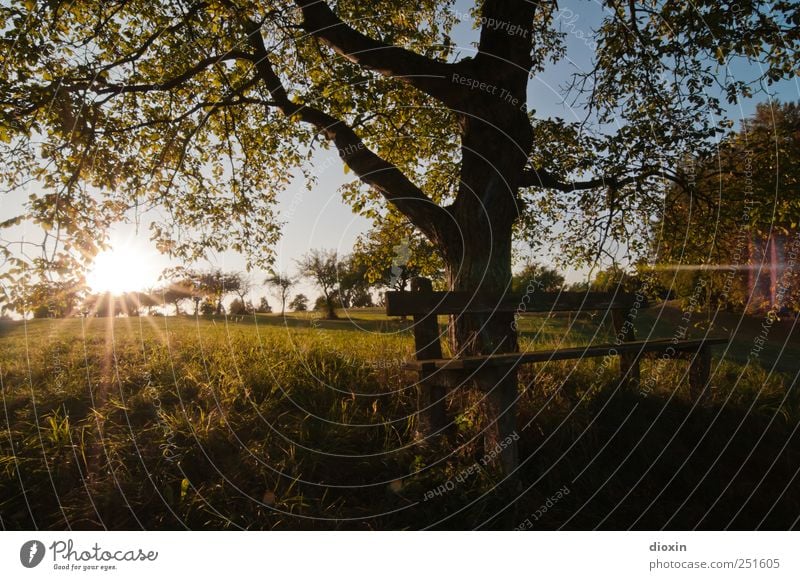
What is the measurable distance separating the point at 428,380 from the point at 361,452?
3.75 feet

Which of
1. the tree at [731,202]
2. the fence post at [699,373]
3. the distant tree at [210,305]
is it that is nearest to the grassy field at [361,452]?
the fence post at [699,373]

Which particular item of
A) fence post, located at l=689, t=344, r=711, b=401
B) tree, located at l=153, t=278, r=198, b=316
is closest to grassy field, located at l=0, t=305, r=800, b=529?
fence post, located at l=689, t=344, r=711, b=401

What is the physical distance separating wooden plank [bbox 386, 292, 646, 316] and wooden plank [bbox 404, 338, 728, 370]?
55 centimetres

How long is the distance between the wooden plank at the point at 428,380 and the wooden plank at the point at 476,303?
0.21 meters

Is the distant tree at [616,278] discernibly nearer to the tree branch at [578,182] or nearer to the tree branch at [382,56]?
the tree branch at [578,182]

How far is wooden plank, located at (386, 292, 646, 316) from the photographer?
462 centimetres

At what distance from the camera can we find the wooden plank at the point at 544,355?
4.48 metres

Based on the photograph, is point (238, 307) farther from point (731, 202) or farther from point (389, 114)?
point (731, 202)

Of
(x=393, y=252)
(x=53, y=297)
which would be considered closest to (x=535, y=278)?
(x=393, y=252)

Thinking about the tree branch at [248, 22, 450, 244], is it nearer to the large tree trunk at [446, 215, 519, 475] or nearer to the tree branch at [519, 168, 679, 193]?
the large tree trunk at [446, 215, 519, 475]

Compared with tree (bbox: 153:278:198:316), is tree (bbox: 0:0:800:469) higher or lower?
higher

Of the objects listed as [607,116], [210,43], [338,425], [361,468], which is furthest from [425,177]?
[361,468]

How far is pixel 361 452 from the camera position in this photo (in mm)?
5203

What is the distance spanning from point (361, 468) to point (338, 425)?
77 centimetres
